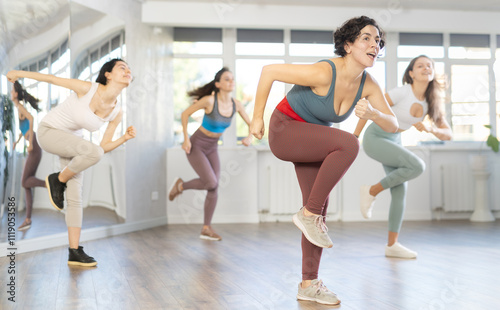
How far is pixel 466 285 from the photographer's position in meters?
2.94

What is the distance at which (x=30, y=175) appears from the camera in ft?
14.0

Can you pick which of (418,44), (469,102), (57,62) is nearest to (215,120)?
(57,62)

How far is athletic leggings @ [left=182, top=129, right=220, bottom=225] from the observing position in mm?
5098

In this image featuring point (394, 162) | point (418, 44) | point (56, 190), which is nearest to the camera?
point (56, 190)

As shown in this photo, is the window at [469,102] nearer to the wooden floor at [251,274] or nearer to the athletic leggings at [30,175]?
the wooden floor at [251,274]

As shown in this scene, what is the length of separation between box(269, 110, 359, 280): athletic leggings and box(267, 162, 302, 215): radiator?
13.3ft

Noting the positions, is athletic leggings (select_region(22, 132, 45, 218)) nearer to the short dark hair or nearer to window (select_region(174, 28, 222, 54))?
the short dark hair

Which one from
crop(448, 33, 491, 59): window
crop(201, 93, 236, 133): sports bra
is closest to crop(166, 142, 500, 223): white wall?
crop(448, 33, 491, 59): window

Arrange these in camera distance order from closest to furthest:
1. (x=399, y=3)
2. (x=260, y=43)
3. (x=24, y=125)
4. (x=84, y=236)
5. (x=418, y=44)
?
1. (x=24, y=125)
2. (x=84, y=236)
3. (x=399, y=3)
4. (x=260, y=43)
5. (x=418, y=44)

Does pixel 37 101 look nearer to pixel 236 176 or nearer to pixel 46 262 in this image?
pixel 46 262

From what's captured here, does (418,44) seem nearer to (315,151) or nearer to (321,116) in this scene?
(321,116)

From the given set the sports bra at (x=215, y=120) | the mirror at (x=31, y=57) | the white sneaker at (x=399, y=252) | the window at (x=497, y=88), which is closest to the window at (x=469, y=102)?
the window at (x=497, y=88)

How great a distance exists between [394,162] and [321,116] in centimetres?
160

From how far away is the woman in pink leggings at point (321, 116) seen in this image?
7.90 ft
